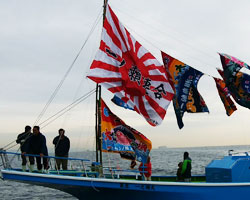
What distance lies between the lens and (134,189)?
14492mm

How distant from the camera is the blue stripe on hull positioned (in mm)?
13766

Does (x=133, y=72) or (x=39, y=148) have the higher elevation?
(x=133, y=72)

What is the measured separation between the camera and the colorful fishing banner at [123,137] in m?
15.7

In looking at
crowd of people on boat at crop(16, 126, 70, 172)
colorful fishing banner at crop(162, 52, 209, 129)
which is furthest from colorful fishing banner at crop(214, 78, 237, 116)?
crowd of people on boat at crop(16, 126, 70, 172)

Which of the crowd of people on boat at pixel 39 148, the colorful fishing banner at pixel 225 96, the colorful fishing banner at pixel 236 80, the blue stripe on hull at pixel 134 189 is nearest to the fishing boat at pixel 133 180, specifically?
the blue stripe on hull at pixel 134 189

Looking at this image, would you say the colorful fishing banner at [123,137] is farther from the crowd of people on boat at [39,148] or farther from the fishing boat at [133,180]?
the crowd of people on boat at [39,148]

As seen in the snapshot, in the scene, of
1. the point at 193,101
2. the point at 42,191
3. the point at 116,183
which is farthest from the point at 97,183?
the point at 42,191

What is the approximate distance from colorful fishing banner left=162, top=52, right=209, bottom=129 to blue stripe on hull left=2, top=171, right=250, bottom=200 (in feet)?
17.5

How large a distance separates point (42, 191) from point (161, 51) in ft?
73.4

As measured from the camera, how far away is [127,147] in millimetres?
15859

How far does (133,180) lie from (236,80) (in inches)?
367

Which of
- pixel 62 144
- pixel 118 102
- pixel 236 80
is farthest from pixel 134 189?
pixel 236 80

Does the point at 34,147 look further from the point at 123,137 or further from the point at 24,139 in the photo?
the point at 123,137

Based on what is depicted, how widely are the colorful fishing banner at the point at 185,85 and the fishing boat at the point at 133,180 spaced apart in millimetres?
2449
